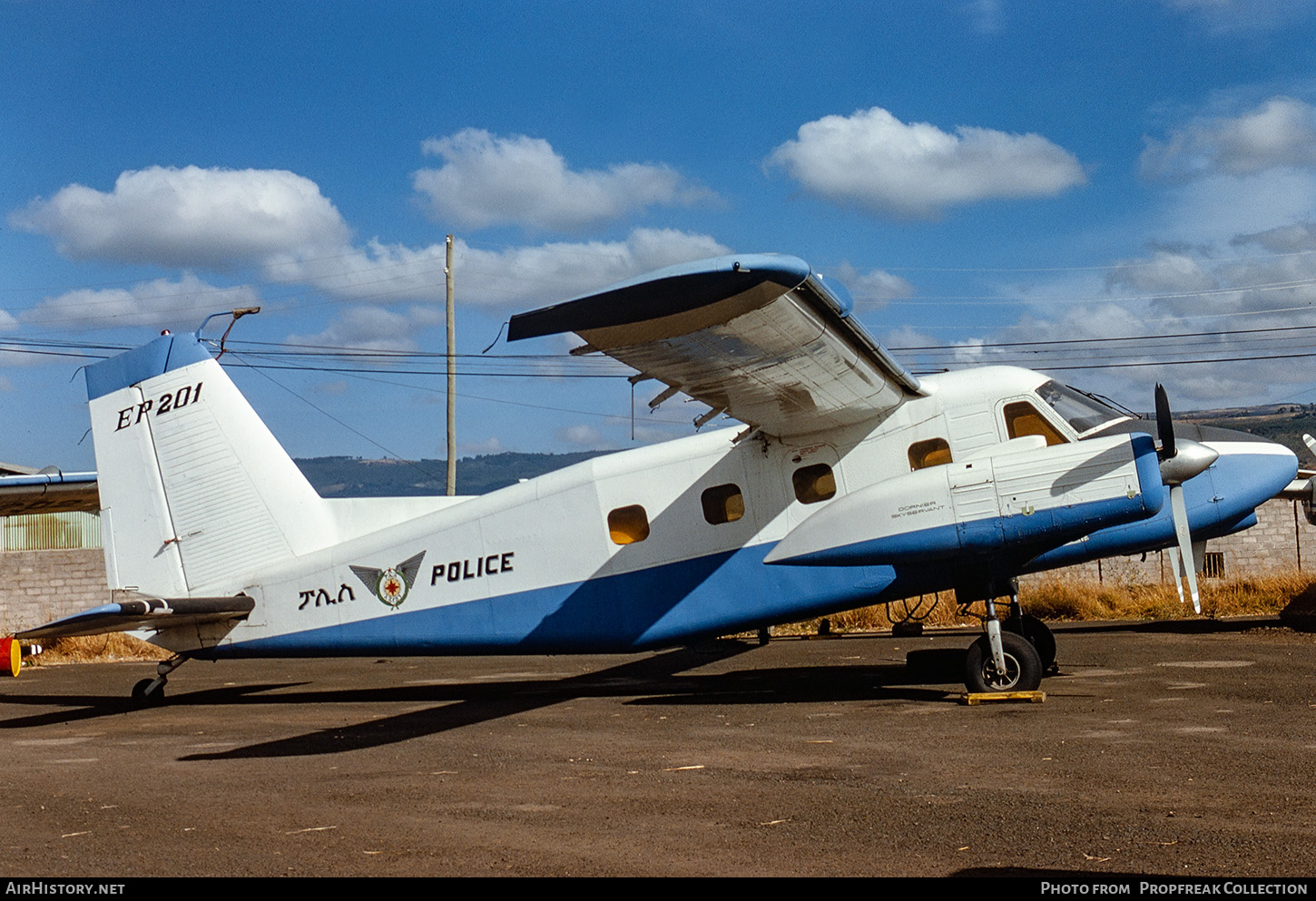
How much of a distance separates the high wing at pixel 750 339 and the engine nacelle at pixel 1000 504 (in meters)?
1.06

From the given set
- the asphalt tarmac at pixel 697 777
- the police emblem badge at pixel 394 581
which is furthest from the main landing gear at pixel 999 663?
the police emblem badge at pixel 394 581

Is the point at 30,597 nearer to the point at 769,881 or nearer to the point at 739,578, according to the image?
the point at 739,578

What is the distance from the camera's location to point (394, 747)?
9383 millimetres

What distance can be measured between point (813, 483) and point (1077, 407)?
2.75m

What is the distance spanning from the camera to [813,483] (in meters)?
11.3

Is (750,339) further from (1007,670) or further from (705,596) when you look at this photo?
(1007,670)

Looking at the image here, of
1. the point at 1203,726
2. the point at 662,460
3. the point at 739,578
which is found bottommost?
the point at 1203,726

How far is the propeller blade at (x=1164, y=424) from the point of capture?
963 centimetres

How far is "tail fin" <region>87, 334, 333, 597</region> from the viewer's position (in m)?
12.9

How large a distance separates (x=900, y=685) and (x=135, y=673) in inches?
523

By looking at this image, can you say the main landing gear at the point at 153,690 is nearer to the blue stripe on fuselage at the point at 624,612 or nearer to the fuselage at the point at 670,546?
the fuselage at the point at 670,546

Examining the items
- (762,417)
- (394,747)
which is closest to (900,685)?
(762,417)

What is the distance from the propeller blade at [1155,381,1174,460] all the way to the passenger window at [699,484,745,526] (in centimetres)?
406

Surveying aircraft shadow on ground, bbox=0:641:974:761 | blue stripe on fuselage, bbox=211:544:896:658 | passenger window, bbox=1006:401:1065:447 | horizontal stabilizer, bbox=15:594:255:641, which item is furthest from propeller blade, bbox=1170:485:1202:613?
horizontal stabilizer, bbox=15:594:255:641
